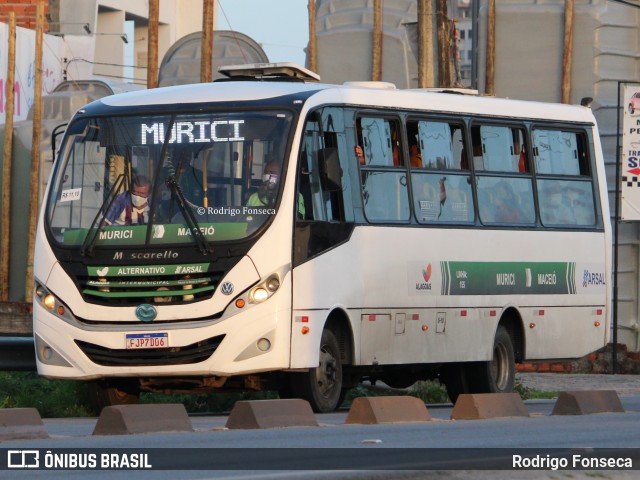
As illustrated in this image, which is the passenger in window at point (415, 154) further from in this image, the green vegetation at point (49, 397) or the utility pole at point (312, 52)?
the utility pole at point (312, 52)

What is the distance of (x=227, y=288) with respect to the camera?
1589 centimetres

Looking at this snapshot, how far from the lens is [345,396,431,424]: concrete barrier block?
45.3ft

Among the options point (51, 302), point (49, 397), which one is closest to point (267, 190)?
point (51, 302)

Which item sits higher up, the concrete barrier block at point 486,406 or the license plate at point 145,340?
the license plate at point 145,340

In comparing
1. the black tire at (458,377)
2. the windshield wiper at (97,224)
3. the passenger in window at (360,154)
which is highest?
Result: the passenger in window at (360,154)

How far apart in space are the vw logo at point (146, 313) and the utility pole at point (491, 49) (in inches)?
1038

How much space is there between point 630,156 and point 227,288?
23.5m

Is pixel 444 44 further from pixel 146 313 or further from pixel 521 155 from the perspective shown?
pixel 146 313

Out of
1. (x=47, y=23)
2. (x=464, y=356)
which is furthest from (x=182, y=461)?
(x=47, y=23)

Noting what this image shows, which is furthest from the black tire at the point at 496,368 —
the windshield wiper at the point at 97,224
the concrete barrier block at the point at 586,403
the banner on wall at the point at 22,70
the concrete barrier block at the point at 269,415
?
the banner on wall at the point at 22,70

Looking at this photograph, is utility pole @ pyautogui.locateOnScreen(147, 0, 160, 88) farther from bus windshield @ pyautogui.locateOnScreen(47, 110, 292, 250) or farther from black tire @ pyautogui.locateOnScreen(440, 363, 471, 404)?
bus windshield @ pyautogui.locateOnScreen(47, 110, 292, 250)

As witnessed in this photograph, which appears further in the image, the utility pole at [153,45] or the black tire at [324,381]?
the utility pole at [153,45]

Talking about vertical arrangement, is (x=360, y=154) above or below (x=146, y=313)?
above

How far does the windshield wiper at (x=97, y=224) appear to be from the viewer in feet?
53.7
